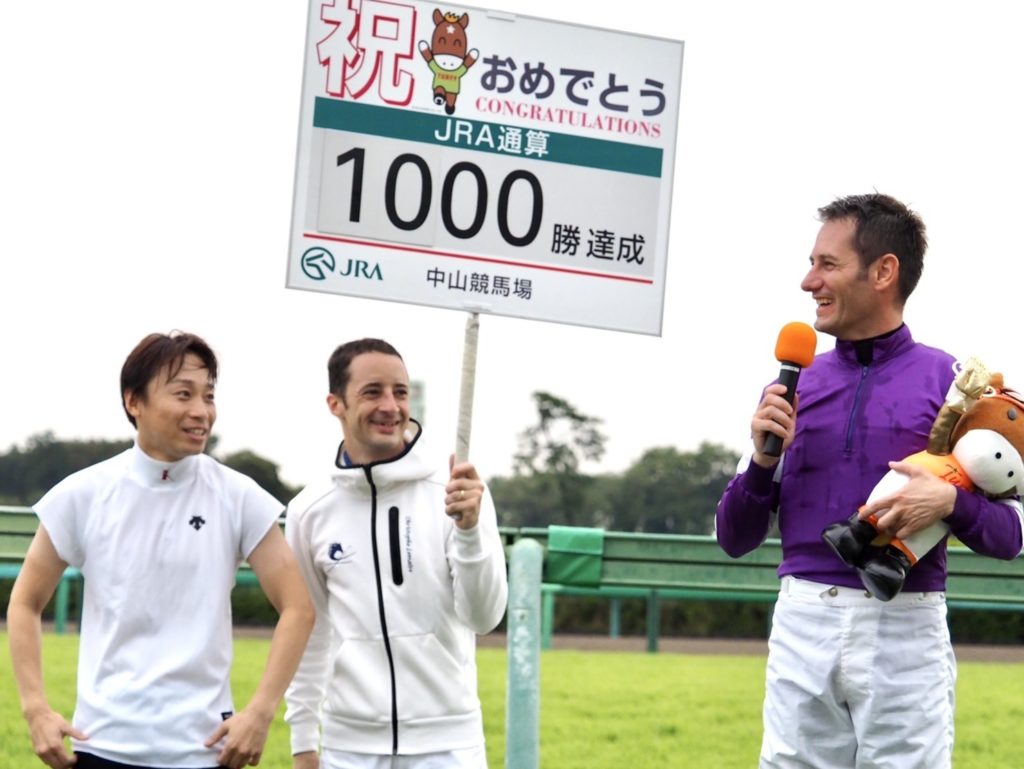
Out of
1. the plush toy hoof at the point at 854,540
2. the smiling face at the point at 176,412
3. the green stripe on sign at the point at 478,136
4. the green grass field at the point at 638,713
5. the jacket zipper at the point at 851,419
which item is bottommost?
the green grass field at the point at 638,713

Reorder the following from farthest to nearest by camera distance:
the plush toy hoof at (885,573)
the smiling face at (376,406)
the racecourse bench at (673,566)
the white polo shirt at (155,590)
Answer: the racecourse bench at (673,566) → the smiling face at (376,406) → the white polo shirt at (155,590) → the plush toy hoof at (885,573)

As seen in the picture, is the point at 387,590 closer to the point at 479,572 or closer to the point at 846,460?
the point at 479,572

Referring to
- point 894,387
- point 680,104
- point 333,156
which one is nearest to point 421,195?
point 333,156

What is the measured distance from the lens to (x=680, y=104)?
4.96 metres

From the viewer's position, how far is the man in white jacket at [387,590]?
4254 mm

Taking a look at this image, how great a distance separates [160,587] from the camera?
408cm

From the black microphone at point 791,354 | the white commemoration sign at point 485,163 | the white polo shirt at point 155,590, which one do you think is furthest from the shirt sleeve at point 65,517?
the black microphone at point 791,354

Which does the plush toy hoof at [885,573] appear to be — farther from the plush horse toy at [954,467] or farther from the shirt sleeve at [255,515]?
the shirt sleeve at [255,515]

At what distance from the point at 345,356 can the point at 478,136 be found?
0.83 meters

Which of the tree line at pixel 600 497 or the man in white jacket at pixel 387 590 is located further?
the tree line at pixel 600 497

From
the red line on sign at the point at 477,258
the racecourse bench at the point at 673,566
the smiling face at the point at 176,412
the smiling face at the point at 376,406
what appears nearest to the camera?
Answer: the smiling face at the point at 176,412

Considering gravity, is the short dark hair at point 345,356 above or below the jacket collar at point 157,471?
above

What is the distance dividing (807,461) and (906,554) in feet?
1.22

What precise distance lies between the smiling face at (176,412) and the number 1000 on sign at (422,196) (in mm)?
741
